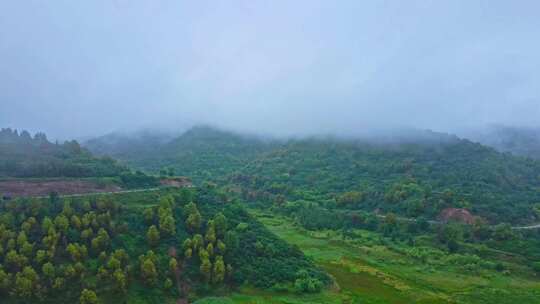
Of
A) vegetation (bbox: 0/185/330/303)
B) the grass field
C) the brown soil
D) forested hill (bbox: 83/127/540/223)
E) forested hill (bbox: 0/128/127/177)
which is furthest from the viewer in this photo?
forested hill (bbox: 83/127/540/223)

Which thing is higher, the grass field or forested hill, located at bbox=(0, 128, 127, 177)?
forested hill, located at bbox=(0, 128, 127, 177)

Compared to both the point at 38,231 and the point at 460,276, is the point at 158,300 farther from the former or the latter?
the point at 460,276

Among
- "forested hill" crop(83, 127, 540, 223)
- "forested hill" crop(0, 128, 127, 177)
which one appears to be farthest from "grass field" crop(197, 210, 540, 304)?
"forested hill" crop(0, 128, 127, 177)

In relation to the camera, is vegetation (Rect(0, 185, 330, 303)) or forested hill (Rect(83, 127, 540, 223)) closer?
vegetation (Rect(0, 185, 330, 303))

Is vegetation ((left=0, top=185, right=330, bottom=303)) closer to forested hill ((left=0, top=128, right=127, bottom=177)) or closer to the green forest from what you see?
the green forest

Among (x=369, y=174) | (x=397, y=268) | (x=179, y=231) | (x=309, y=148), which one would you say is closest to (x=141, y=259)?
(x=179, y=231)

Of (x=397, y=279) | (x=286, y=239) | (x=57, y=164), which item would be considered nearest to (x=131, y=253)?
(x=57, y=164)

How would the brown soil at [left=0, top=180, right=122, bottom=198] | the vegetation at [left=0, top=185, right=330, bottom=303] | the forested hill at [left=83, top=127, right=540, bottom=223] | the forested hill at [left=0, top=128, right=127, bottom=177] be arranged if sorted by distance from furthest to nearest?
the forested hill at [left=83, top=127, right=540, bottom=223] → the forested hill at [left=0, top=128, right=127, bottom=177] → the brown soil at [left=0, top=180, right=122, bottom=198] → the vegetation at [left=0, top=185, right=330, bottom=303]
